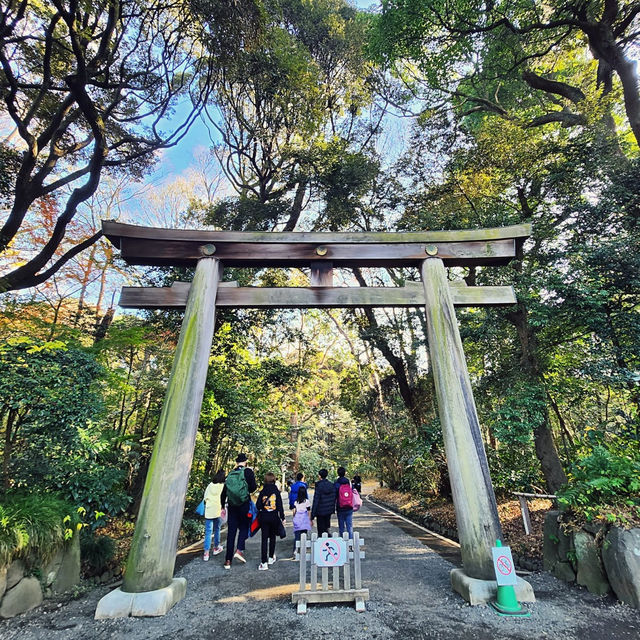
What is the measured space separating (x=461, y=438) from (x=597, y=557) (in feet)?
6.77

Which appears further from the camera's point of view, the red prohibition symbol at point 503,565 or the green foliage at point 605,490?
the green foliage at point 605,490

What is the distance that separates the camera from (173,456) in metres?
4.10

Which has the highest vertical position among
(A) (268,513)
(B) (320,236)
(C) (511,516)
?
(B) (320,236)

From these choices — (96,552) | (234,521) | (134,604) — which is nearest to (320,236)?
(234,521)

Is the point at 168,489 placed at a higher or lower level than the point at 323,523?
higher

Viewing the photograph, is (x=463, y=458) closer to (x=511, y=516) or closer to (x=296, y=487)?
(x=296, y=487)

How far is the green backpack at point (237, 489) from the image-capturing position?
5.29 metres

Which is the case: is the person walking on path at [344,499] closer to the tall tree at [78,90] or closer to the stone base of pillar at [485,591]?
the stone base of pillar at [485,591]

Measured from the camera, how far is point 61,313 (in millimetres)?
10492

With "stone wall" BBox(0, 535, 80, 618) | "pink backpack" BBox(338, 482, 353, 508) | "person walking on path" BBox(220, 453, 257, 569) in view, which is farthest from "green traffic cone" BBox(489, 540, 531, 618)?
"stone wall" BBox(0, 535, 80, 618)

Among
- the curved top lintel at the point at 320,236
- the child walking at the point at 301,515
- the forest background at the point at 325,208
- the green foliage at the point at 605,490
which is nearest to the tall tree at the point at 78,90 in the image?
the forest background at the point at 325,208

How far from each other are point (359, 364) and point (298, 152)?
31.2ft

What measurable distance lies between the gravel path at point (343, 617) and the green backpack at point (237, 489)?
1011mm

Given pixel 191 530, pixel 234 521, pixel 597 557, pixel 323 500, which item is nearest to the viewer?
pixel 597 557
